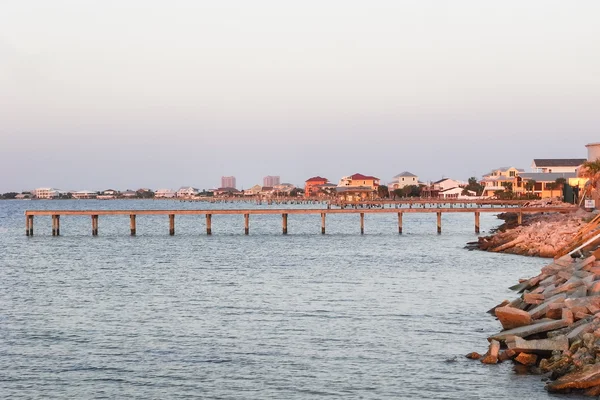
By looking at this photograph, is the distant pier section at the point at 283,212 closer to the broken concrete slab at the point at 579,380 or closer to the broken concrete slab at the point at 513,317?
the broken concrete slab at the point at 513,317

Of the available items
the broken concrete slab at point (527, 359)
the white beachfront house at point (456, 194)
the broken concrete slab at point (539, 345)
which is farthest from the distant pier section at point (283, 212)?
the white beachfront house at point (456, 194)

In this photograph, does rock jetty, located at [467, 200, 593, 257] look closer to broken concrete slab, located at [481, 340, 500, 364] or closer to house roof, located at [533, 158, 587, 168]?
broken concrete slab, located at [481, 340, 500, 364]

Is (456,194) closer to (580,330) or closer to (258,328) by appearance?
(258,328)

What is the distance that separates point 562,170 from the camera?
6004 inches

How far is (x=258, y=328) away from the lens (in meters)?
24.7

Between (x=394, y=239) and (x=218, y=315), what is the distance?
1740 inches

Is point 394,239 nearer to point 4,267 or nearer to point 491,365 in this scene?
point 4,267

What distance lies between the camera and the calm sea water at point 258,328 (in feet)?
59.3

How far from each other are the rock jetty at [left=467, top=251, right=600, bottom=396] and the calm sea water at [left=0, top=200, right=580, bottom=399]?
52cm

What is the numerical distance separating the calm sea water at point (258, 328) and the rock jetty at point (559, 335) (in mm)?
518

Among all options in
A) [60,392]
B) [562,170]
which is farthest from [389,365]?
[562,170]

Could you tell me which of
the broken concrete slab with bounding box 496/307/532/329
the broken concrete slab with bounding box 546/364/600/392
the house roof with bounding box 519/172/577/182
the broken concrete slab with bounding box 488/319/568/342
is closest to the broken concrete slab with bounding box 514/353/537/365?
the broken concrete slab with bounding box 488/319/568/342

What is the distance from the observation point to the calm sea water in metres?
18.1

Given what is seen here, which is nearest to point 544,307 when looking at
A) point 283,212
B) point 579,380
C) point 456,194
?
point 579,380
